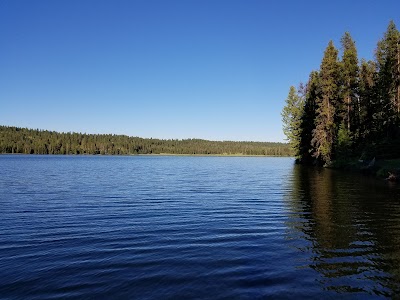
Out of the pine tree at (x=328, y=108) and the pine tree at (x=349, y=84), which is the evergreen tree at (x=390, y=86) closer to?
the pine tree at (x=349, y=84)

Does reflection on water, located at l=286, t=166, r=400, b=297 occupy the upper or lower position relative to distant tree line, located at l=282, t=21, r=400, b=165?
lower

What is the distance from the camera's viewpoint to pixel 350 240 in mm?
12531

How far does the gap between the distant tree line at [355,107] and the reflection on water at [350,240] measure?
27.4 m

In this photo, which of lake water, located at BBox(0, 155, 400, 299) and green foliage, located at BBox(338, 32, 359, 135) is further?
green foliage, located at BBox(338, 32, 359, 135)

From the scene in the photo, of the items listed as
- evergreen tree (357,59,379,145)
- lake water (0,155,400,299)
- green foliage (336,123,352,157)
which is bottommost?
A: lake water (0,155,400,299)

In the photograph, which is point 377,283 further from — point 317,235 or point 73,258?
point 73,258

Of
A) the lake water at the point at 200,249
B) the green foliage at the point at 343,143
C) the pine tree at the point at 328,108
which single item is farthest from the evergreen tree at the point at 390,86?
the lake water at the point at 200,249

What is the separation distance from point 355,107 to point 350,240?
5461cm

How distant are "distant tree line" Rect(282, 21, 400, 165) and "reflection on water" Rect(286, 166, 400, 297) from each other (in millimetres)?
27433

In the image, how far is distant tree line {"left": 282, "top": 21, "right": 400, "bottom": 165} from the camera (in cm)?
4697

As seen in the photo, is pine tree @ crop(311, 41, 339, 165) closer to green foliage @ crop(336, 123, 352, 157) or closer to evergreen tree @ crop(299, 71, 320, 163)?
green foliage @ crop(336, 123, 352, 157)

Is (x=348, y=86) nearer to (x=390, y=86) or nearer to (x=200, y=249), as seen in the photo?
(x=390, y=86)

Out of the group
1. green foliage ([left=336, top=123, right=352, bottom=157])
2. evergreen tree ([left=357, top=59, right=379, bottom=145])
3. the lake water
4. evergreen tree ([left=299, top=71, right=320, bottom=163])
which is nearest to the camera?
the lake water

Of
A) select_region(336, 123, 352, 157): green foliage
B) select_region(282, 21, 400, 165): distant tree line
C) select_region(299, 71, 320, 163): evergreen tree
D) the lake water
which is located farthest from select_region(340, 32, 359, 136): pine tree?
the lake water
